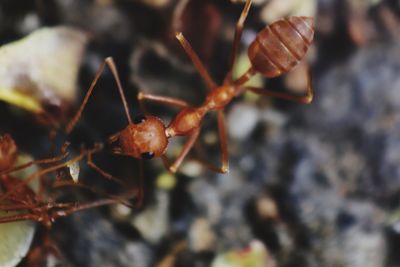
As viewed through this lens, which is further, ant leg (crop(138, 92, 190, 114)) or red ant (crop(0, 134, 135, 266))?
ant leg (crop(138, 92, 190, 114))

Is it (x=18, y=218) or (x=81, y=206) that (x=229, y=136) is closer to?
(x=81, y=206)

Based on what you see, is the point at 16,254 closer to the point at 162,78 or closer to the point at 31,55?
the point at 31,55

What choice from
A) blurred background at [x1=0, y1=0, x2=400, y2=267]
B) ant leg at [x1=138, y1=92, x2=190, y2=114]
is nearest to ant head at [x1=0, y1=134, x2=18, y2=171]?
blurred background at [x1=0, y1=0, x2=400, y2=267]

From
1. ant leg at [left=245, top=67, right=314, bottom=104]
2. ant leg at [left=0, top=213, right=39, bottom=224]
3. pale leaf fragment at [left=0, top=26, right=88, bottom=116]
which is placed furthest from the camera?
ant leg at [left=245, top=67, right=314, bottom=104]

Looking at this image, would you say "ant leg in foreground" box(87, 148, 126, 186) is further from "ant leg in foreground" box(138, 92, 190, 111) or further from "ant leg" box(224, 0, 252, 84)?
"ant leg" box(224, 0, 252, 84)

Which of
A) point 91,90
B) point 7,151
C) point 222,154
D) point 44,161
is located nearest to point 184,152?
point 222,154

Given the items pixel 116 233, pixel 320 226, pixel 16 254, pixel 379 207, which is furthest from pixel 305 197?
pixel 16 254
